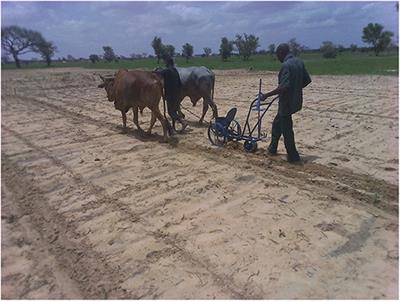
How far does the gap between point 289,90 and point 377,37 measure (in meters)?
72.3

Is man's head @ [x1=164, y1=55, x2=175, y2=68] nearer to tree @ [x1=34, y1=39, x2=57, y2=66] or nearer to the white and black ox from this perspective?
the white and black ox

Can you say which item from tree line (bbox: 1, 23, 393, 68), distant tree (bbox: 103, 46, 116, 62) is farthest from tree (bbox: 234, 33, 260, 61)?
distant tree (bbox: 103, 46, 116, 62)

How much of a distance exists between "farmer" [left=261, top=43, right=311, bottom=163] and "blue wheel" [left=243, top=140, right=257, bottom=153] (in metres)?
0.72

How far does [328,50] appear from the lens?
2648 inches

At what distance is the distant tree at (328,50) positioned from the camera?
64.9 meters

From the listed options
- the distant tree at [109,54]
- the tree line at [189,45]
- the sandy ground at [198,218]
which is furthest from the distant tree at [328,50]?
the sandy ground at [198,218]

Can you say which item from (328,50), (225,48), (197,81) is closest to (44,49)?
(225,48)

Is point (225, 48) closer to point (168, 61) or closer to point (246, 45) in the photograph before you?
point (246, 45)

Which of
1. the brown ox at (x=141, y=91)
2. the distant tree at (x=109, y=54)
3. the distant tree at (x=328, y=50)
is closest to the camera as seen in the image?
the brown ox at (x=141, y=91)

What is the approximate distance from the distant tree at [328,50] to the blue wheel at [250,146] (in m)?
62.4

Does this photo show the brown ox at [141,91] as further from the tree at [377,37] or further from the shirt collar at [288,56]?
the tree at [377,37]

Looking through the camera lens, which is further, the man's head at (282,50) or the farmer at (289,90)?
the man's head at (282,50)

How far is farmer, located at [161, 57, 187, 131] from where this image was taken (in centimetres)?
927

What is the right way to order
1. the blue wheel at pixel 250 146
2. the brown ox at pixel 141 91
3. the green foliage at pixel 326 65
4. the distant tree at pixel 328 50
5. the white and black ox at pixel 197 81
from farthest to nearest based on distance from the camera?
the distant tree at pixel 328 50
the green foliage at pixel 326 65
the white and black ox at pixel 197 81
the brown ox at pixel 141 91
the blue wheel at pixel 250 146
